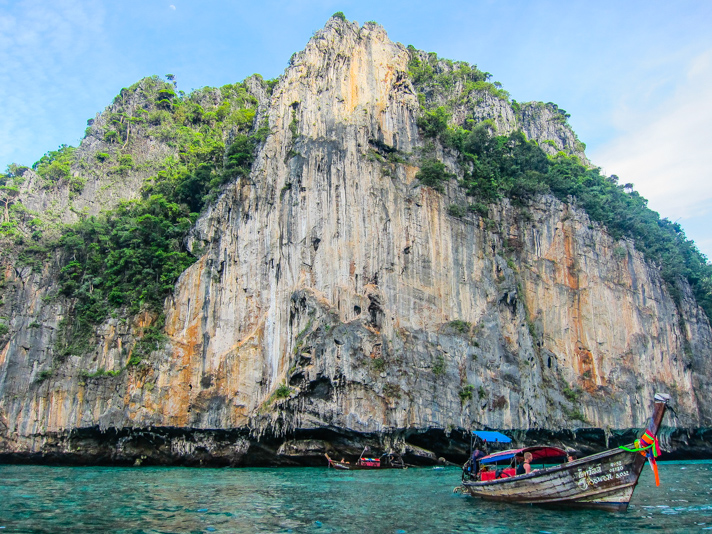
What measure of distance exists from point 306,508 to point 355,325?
16976 millimetres

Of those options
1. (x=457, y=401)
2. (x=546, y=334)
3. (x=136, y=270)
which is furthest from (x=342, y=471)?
(x=136, y=270)

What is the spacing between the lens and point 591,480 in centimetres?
1435

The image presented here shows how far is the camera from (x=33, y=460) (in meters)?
33.8

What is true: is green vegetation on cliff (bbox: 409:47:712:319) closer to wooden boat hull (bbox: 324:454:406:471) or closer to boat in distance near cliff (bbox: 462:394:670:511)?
wooden boat hull (bbox: 324:454:406:471)

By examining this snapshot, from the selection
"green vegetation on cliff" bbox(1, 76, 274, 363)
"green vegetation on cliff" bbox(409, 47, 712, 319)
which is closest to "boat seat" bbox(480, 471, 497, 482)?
"green vegetation on cliff" bbox(409, 47, 712, 319)

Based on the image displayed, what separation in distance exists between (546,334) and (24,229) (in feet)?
131

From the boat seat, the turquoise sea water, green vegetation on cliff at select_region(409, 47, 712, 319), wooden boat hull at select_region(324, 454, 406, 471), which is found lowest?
the turquoise sea water

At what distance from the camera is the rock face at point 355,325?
3098 centimetres

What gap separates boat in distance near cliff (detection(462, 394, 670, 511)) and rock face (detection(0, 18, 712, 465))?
Answer: 13989 millimetres

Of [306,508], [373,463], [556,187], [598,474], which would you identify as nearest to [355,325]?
[373,463]

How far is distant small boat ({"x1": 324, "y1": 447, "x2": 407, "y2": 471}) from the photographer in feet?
91.4

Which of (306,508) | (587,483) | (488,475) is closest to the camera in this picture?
(587,483)

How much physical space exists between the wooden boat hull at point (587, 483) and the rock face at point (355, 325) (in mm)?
14432

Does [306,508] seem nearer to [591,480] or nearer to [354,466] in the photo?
[591,480]
